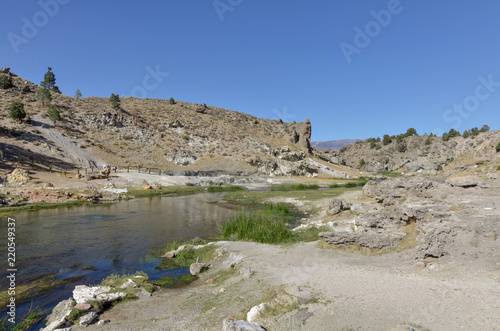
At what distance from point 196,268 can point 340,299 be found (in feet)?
25.8

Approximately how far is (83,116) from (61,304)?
92341 mm

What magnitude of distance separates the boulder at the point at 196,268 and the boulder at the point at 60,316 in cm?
536

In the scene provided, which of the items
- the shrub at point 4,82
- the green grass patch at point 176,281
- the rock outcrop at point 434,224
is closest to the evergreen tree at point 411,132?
the rock outcrop at point 434,224

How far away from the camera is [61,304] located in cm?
907

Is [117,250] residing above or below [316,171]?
below

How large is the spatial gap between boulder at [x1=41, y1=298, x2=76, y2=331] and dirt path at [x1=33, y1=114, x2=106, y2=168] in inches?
2476

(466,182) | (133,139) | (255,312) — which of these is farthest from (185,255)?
(133,139)

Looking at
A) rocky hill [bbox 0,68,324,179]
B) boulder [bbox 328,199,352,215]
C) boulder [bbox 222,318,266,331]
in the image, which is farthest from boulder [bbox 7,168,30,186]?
boulder [bbox 222,318,266,331]

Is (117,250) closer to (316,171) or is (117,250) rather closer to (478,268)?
(478,268)

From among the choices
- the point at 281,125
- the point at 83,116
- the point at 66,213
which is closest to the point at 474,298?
the point at 66,213

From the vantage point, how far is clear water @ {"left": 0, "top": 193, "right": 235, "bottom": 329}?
42.8 feet

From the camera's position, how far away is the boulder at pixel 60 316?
25.7 ft

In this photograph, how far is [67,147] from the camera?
6606 centimetres

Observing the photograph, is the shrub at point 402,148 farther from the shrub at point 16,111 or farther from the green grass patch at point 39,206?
the shrub at point 16,111
